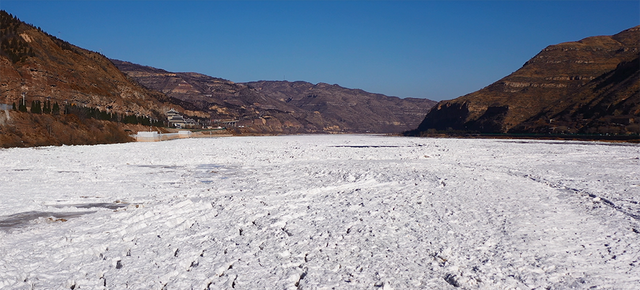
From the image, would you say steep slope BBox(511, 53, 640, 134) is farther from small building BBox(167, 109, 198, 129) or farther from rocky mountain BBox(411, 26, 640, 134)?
small building BBox(167, 109, 198, 129)

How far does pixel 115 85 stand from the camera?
89.5 m

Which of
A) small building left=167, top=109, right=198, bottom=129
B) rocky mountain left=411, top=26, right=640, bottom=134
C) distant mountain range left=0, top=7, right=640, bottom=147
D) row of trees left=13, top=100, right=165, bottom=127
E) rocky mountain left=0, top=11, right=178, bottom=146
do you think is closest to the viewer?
rocky mountain left=0, top=11, right=178, bottom=146

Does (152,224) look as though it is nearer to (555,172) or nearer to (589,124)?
(555,172)

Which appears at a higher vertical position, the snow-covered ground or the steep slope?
the steep slope

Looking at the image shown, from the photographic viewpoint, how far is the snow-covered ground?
537cm

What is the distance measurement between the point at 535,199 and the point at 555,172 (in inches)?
279

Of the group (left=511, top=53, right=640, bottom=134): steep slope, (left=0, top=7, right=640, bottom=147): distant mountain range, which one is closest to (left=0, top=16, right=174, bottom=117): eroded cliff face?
(left=0, top=7, right=640, bottom=147): distant mountain range

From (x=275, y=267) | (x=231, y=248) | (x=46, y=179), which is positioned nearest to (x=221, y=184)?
(x=46, y=179)

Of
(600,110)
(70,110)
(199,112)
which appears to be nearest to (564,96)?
(600,110)

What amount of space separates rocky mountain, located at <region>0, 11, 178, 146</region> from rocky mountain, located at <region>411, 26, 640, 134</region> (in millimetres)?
67810

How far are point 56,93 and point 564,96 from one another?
9683 cm

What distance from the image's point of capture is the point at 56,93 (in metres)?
59.5

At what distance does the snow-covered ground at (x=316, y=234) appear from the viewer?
5367 mm

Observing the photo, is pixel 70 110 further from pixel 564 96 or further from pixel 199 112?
pixel 199 112
